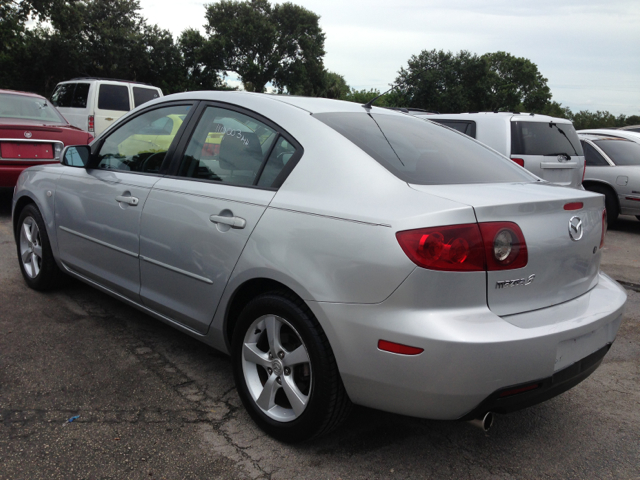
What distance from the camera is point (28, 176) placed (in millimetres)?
4484

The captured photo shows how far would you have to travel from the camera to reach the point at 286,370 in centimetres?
244

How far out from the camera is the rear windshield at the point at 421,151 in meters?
2.45

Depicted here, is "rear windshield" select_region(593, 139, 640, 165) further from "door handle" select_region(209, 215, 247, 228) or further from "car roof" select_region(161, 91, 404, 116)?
"door handle" select_region(209, 215, 247, 228)

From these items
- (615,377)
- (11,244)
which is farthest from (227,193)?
(11,244)

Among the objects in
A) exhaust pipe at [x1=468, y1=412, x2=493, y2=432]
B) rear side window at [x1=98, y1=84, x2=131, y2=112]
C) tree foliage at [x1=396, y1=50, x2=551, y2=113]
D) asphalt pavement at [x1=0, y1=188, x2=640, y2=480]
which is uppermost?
tree foliage at [x1=396, y1=50, x2=551, y2=113]

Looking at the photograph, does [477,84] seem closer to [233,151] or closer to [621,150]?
[621,150]

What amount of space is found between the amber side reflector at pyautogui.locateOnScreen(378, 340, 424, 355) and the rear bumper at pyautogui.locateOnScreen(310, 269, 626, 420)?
0.05ft

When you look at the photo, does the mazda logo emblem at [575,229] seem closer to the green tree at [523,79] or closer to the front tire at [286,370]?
the front tire at [286,370]

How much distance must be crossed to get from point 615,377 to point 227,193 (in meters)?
2.54

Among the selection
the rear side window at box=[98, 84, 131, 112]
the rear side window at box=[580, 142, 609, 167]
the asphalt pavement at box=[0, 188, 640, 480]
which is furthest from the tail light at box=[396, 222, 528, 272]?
the rear side window at box=[98, 84, 131, 112]

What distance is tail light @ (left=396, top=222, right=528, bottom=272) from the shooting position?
1.99m

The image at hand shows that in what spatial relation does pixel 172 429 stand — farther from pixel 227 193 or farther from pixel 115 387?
pixel 227 193

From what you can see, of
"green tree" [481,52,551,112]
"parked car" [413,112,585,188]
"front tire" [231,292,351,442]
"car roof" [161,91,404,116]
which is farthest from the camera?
"green tree" [481,52,551,112]

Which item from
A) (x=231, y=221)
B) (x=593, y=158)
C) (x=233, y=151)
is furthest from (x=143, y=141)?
(x=593, y=158)
